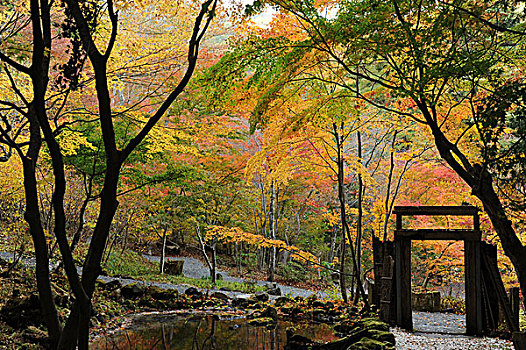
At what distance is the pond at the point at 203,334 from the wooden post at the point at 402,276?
1.27m

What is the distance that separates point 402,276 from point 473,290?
3.76 feet

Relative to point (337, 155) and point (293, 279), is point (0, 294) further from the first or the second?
point (293, 279)

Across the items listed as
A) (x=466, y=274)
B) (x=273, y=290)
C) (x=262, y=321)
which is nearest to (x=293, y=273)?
(x=273, y=290)

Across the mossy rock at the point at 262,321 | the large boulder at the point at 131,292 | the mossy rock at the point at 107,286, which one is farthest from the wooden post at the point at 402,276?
the mossy rock at the point at 107,286

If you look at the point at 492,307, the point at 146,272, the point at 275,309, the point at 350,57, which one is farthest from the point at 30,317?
the point at 146,272

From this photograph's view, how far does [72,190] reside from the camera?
A: 32.7 feet

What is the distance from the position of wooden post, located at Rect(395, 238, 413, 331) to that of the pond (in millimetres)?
1275

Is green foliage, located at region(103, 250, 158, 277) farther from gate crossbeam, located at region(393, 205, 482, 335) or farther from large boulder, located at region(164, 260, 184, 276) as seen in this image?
gate crossbeam, located at region(393, 205, 482, 335)

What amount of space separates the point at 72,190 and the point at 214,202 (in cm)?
465

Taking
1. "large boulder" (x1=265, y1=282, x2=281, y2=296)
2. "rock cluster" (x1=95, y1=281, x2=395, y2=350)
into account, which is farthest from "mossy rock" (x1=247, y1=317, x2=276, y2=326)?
"large boulder" (x1=265, y1=282, x2=281, y2=296)

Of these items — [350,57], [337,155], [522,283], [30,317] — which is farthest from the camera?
[337,155]

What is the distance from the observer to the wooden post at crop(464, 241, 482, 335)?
23.4 feet

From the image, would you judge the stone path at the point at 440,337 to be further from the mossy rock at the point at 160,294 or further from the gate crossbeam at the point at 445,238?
the mossy rock at the point at 160,294

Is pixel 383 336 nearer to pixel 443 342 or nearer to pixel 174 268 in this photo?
pixel 443 342
